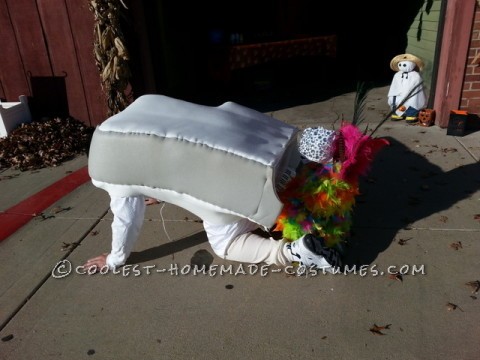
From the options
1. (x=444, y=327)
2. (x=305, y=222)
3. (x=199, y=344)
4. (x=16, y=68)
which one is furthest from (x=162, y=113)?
(x=16, y=68)

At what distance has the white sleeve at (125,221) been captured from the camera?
264 cm

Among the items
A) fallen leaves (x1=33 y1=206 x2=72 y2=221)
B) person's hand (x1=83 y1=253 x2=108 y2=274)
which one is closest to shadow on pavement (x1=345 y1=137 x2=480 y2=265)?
person's hand (x1=83 y1=253 x2=108 y2=274)

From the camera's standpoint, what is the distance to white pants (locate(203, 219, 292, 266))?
109 inches

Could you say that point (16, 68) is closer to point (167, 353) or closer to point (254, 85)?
point (254, 85)

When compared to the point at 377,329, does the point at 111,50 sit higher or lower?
higher

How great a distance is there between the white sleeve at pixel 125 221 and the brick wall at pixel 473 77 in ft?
14.9

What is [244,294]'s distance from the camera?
8.84 ft

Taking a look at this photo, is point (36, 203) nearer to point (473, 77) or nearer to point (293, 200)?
point (293, 200)

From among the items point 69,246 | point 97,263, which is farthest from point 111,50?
point 97,263

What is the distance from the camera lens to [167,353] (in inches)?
89.9

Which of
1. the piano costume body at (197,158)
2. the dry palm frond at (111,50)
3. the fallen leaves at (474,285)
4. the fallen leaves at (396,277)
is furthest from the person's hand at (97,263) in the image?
the dry palm frond at (111,50)

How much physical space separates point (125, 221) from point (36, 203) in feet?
6.45

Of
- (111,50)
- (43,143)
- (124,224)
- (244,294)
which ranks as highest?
(111,50)

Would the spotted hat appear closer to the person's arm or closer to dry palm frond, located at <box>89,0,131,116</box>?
the person's arm
